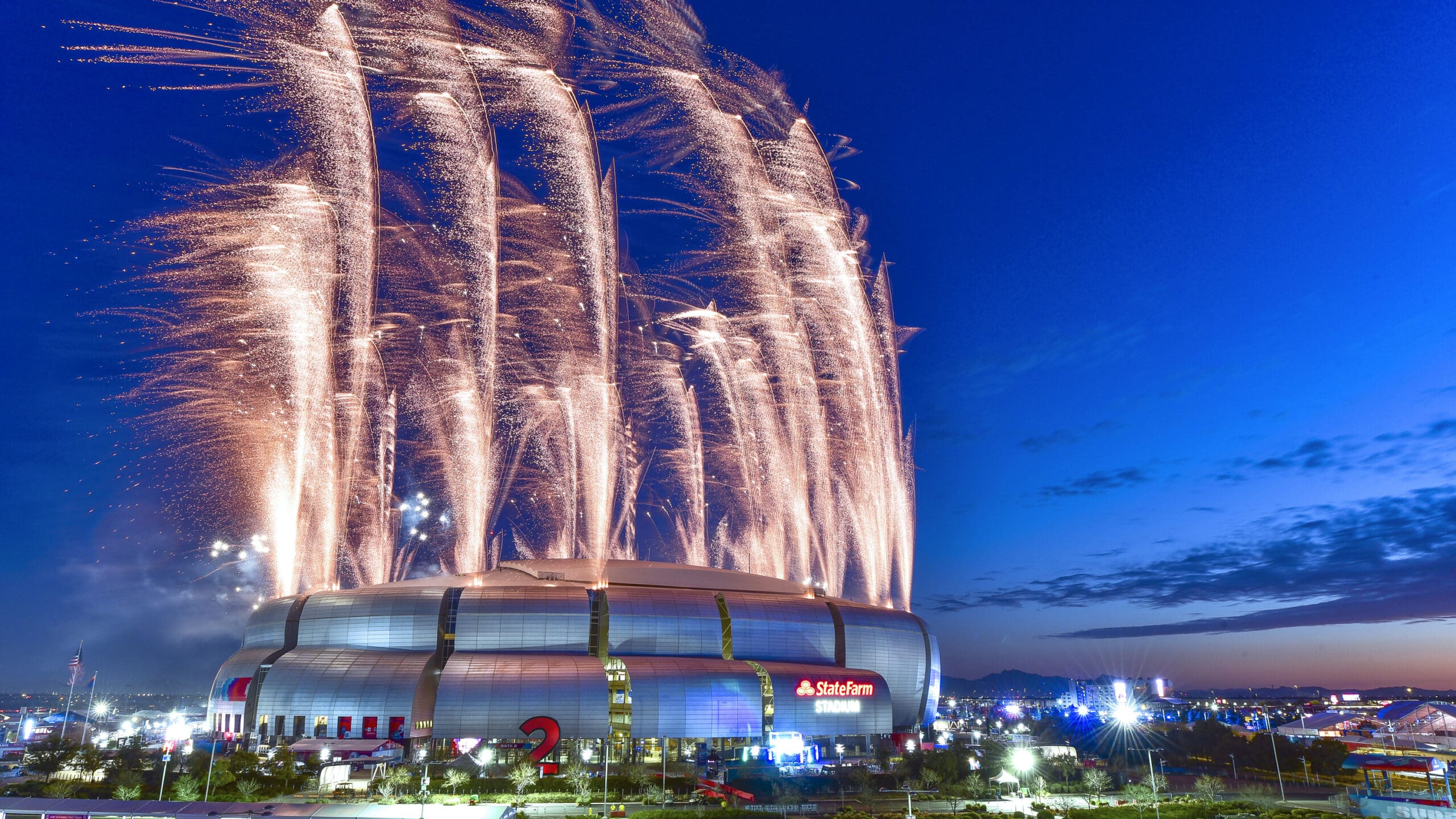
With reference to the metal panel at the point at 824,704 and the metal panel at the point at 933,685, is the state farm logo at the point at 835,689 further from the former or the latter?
the metal panel at the point at 933,685

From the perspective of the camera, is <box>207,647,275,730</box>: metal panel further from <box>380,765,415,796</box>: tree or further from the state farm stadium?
<box>380,765,415,796</box>: tree

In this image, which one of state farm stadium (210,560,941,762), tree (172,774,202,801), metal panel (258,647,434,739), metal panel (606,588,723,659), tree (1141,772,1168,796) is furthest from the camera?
metal panel (606,588,723,659)

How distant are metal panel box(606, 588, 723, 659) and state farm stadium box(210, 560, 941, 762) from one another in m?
0.16

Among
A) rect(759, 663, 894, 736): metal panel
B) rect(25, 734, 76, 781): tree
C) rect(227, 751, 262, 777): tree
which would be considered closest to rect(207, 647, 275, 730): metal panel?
rect(25, 734, 76, 781): tree

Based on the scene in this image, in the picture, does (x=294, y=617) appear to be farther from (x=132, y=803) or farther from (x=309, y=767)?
(x=132, y=803)

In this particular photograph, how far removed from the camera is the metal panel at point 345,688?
68.3 meters

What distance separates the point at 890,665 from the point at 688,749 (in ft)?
90.7

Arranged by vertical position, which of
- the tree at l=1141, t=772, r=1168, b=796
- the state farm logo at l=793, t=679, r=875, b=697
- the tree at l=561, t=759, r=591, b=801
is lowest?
the tree at l=1141, t=772, r=1168, b=796

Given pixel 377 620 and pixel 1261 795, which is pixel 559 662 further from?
pixel 1261 795

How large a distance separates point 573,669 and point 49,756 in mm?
34761

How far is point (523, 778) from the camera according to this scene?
51.8 metres

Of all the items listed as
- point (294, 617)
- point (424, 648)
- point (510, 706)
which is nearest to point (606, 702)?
point (510, 706)

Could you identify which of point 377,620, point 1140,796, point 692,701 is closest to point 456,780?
point 692,701

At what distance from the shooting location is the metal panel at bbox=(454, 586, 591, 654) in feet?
247
